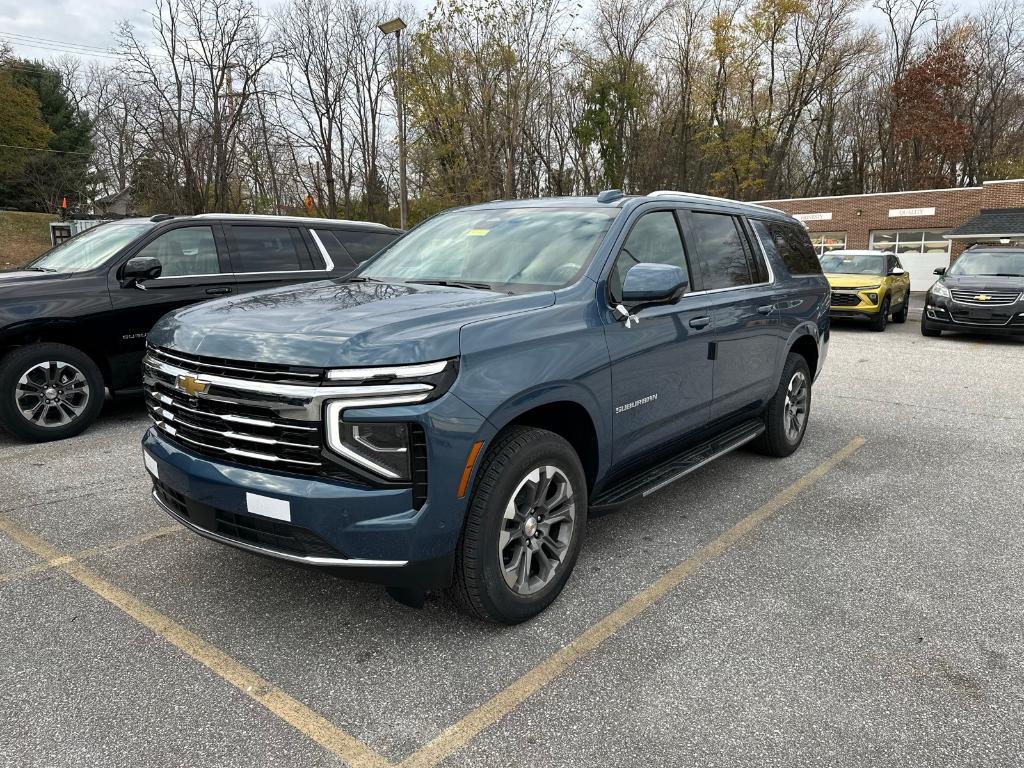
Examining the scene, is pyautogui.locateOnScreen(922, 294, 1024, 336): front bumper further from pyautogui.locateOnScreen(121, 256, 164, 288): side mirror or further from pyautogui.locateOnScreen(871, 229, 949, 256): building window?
pyautogui.locateOnScreen(871, 229, 949, 256): building window

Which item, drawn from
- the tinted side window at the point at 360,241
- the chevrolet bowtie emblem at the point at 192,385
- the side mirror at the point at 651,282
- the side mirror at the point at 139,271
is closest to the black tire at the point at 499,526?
the side mirror at the point at 651,282

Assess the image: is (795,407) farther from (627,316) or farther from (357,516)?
(357,516)

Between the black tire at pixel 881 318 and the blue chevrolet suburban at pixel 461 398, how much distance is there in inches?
497

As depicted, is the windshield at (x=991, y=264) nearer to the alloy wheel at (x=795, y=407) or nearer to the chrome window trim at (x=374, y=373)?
the alloy wheel at (x=795, y=407)

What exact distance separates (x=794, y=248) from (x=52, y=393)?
619 centimetres

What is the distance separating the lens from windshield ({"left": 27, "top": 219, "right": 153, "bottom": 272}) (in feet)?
20.8

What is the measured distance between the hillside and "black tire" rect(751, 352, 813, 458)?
42.2 m

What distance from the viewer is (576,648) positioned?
2.89 m

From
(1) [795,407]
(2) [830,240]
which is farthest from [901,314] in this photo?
(2) [830,240]

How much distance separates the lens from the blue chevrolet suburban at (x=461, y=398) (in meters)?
2.48

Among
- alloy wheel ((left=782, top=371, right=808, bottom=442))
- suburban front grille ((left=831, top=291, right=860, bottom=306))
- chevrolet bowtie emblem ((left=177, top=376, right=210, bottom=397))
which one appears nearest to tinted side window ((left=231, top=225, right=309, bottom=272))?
chevrolet bowtie emblem ((left=177, top=376, right=210, bottom=397))

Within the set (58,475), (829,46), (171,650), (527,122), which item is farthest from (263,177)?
(171,650)

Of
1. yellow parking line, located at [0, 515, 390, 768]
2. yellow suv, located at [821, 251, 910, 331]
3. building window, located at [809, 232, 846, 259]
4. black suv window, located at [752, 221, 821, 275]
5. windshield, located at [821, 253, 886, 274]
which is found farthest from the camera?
building window, located at [809, 232, 846, 259]

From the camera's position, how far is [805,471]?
527cm
